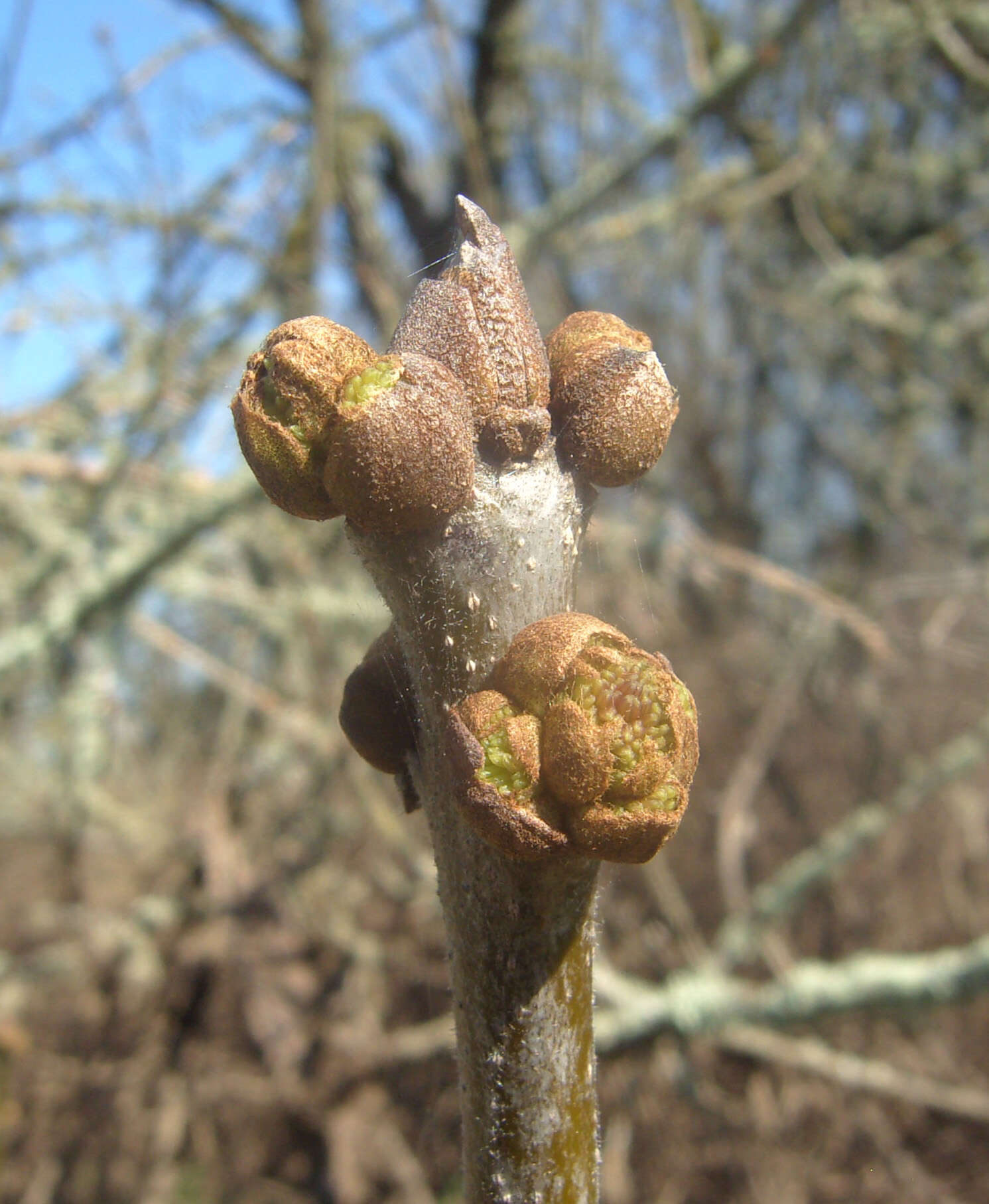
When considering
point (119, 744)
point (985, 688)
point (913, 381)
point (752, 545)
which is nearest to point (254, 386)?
point (119, 744)

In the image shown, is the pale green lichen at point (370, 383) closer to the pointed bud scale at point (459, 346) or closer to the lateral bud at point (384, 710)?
the pointed bud scale at point (459, 346)

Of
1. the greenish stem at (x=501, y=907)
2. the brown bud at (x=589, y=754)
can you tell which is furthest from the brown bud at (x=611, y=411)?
the brown bud at (x=589, y=754)

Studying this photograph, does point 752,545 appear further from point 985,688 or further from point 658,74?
point 658,74

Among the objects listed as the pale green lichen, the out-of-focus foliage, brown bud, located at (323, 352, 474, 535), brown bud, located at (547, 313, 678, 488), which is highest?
the out-of-focus foliage

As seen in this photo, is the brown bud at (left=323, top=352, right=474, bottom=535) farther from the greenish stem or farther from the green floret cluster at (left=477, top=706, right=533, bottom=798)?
the green floret cluster at (left=477, top=706, right=533, bottom=798)

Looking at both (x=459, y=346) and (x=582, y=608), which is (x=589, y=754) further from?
(x=582, y=608)

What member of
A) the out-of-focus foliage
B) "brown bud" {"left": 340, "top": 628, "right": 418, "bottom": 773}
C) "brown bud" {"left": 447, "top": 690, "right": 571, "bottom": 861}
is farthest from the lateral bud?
the out-of-focus foliage
